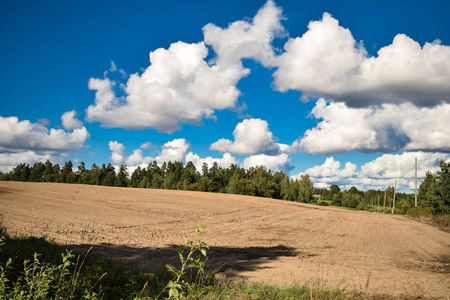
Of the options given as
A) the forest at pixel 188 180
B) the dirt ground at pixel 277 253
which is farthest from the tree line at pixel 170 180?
the dirt ground at pixel 277 253

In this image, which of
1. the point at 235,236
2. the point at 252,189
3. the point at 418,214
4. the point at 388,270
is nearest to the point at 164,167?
the point at 252,189

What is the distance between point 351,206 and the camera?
107000 mm

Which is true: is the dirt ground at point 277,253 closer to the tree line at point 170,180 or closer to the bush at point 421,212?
the bush at point 421,212

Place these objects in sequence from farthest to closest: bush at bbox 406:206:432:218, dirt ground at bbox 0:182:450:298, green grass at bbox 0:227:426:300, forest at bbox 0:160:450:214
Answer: forest at bbox 0:160:450:214 < bush at bbox 406:206:432:218 < dirt ground at bbox 0:182:450:298 < green grass at bbox 0:227:426:300

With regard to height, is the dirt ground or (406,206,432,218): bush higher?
(406,206,432,218): bush

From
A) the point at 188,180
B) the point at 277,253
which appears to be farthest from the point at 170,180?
the point at 277,253

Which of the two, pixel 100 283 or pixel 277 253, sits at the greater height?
pixel 100 283

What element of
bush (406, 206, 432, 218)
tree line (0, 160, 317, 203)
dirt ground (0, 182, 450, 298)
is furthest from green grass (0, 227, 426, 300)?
tree line (0, 160, 317, 203)

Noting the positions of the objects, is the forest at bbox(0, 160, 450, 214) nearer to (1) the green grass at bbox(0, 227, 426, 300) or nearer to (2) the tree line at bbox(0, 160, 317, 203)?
(2) the tree line at bbox(0, 160, 317, 203)

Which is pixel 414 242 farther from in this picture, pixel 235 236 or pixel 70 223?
pixel 70 223

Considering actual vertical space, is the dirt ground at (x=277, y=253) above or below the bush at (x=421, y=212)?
below

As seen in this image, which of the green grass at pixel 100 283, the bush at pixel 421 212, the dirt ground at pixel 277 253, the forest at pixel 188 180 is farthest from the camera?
the forest at pixel 188 180

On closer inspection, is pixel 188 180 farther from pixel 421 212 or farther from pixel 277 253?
pixel 277 253

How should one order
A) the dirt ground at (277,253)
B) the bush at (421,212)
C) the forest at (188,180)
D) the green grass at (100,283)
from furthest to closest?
the forest at (188,180)
the bush at (421,212)
the dirt ground at (277,253)
the green grass at (100,283)
